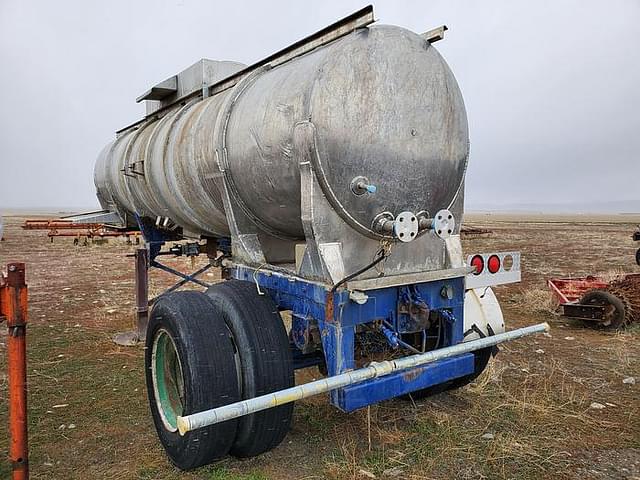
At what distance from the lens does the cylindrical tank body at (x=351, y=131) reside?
116 inches

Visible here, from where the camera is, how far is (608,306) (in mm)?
6633

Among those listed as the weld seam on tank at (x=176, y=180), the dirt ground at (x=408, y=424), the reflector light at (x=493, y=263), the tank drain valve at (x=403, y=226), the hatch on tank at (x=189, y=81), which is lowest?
the dirt ground at (x=408, y=424)

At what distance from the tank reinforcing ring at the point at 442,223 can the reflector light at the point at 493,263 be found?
998 mm

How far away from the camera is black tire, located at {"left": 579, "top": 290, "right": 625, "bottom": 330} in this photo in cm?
653

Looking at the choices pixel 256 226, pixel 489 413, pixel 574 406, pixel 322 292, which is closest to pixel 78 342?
pixel 256 226

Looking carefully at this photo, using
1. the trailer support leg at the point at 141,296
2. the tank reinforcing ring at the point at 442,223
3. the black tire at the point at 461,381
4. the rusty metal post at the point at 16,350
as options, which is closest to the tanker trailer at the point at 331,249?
the tank reinforcing ring at the point at 442,223

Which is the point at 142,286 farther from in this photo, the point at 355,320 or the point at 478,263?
the point at 478,263

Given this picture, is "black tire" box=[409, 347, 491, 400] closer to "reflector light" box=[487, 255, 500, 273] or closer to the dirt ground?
the dirt ground

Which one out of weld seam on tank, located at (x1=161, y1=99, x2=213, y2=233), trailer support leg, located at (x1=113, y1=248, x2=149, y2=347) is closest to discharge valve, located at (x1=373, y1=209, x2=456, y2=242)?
weld seam on tank, located at (x1=161, y1=99, x2=213, y2=233)

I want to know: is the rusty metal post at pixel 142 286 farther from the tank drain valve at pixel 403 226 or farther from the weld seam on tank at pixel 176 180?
the tank drain valve at pixel 403 226

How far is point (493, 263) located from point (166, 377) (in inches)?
105

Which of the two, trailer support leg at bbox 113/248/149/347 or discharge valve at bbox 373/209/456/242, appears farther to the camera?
trailer support leg at bbox 113/248/149/347

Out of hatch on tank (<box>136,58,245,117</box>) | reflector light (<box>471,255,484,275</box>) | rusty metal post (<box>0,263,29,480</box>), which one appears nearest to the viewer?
rusty metal post (<box>0,263,29,480</box>)

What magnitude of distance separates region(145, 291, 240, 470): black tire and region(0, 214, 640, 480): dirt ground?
20cm
